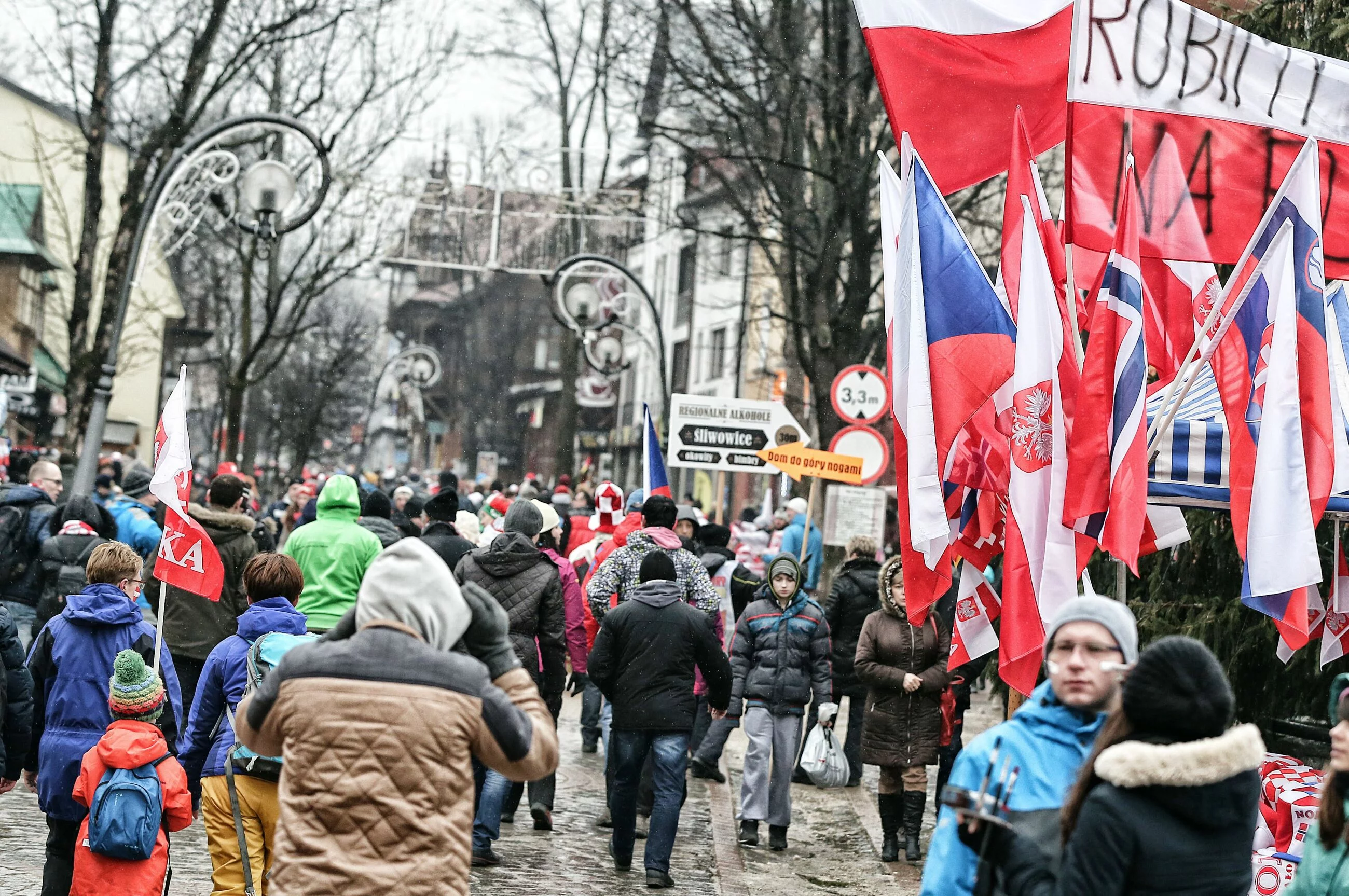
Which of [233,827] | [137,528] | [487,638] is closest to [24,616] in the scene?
[137,528]

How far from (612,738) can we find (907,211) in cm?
388

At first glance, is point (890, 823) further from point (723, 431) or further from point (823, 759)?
point (723, 431)

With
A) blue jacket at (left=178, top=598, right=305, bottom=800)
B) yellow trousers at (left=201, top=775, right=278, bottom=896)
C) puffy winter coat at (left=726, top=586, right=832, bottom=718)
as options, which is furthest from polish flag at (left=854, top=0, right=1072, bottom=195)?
yellow trousers at (left=201, top=775, right=278, bottom=896)

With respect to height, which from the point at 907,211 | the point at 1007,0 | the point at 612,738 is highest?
the point at 1007,0

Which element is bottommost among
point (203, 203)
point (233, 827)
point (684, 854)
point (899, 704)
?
point (684, 854)

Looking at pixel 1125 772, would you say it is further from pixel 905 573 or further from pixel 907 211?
pixel 907 211

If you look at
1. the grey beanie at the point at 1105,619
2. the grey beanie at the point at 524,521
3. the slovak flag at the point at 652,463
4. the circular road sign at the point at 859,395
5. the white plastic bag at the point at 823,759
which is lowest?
the white plastic bag at the point at 823,759

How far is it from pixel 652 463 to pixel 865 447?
1915mm

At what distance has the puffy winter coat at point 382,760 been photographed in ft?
13.6

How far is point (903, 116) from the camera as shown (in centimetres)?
748

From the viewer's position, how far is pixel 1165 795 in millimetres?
3445

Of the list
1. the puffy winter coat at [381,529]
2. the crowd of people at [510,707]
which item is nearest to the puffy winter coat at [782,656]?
the crowd of people at [510,707]

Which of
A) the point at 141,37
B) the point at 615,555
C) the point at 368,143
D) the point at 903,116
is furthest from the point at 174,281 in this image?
the point at 903,116

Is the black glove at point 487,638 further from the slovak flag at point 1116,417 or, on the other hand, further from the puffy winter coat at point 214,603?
the puffy winter coat at point 214,603
